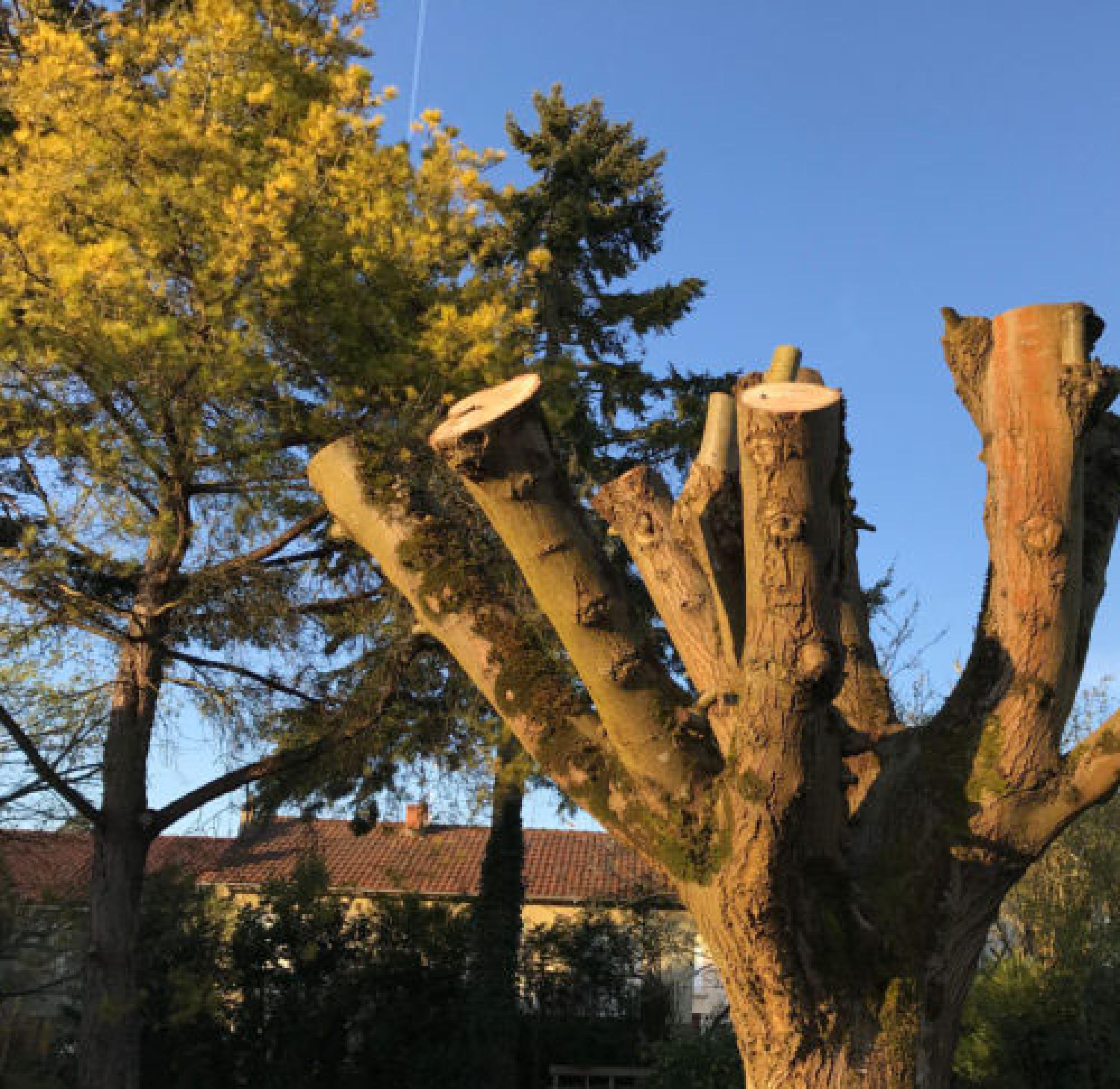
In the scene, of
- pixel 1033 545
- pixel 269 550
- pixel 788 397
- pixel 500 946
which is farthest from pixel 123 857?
pixel 1033 545

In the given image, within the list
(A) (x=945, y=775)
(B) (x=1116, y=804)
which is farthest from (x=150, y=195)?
(B) (x=1116, y=804)

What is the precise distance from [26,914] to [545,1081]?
23.0 feet

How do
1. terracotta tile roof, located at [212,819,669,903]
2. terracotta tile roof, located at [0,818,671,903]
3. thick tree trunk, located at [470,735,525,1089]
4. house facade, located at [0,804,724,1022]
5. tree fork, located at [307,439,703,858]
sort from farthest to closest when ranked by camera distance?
terracotta tile roof, located at [212,819,669,903]
thick tree trunk, located at [470,735,525,1089]
terracotta tile roof, located at [0,818,671,903]
house facade, located at [0,804,724,1022]
tree fork, located at [307,439,703,858]

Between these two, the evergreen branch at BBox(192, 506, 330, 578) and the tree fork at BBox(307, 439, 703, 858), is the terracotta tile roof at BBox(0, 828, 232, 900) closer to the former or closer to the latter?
the evergreen branch at BBox(192, 506, 330, 578)

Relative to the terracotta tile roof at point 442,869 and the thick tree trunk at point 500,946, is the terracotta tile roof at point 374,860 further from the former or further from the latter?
the thick tree trunk at point 500,946

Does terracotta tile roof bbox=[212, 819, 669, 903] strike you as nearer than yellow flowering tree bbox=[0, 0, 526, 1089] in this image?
No

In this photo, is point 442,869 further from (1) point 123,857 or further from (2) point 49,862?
(1) point 123,857

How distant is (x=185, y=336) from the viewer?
8203mm

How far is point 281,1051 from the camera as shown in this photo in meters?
12.9

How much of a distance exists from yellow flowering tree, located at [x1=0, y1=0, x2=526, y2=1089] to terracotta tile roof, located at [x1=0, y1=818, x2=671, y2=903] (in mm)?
1648

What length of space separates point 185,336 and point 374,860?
66.5ft

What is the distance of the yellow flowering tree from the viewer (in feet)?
26.4

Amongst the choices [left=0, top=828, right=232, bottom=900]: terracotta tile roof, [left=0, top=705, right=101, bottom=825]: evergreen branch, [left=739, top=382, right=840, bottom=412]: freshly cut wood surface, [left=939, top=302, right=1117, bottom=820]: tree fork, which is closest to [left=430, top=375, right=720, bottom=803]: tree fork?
[left=739, top=382, right=840, bottom=412]: freshly cut wood surface

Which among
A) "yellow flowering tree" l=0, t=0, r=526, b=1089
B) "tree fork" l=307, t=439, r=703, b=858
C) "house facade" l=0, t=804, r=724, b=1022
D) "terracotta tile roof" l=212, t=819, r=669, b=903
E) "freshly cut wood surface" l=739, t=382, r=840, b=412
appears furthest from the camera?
"terracotta tile roof" l=212, t=819, r=669, b=903
